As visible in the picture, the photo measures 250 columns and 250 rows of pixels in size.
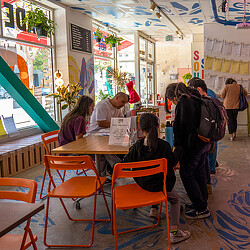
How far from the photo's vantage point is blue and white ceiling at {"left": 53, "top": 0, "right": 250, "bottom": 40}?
311 inches

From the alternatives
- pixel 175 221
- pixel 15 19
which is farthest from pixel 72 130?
pixel 15 19

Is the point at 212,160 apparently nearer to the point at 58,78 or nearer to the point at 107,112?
the point at 107,112

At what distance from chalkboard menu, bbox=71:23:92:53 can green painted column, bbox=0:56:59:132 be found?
228cm

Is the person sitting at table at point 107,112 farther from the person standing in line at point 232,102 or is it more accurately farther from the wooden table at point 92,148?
the person standing in line at point 232,102

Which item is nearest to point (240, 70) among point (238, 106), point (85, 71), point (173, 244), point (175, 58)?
point (238, 106)

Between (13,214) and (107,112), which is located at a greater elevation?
(107,112)

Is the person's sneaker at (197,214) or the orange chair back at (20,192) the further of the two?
the person's sneaker at (197,214)

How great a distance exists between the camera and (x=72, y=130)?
163 inches

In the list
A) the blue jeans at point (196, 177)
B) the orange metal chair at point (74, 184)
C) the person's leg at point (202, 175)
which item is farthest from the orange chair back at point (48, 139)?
the person's leg at point (202, 175)

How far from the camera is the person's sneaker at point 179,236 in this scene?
2901 mm

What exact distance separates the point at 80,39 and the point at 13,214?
746 centimetres

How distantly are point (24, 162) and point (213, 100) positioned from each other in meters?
3.63

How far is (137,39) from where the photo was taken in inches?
497

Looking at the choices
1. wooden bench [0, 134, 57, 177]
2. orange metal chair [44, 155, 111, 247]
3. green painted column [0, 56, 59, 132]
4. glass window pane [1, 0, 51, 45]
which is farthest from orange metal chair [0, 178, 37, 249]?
glass window pane [1, 0, 51, 45]
